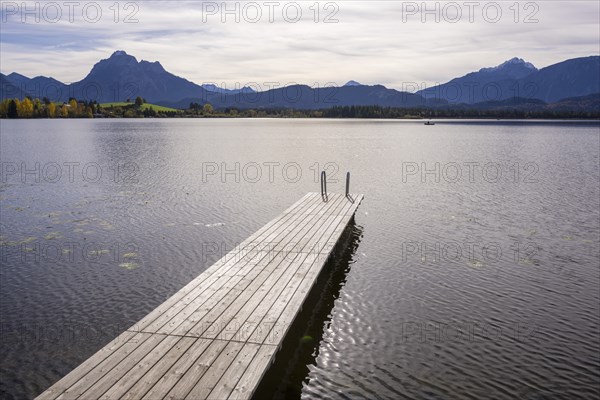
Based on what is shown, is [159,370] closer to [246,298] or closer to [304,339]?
[246,298]

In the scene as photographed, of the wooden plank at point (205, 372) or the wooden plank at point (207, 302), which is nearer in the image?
the wooden plank at point (205, 372)

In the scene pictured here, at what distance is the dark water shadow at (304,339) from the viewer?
10.9 metres

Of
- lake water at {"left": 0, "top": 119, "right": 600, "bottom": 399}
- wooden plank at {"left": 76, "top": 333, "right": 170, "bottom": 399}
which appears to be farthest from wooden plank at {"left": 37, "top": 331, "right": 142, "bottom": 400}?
lake water at {"left": 0, "top": 119, "right": 600, "bottom": 399}

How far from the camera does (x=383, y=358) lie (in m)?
12.1

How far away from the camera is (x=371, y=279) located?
18141 mm

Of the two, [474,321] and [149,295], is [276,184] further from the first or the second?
[474,321]

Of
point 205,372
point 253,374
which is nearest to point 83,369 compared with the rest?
point 205,372

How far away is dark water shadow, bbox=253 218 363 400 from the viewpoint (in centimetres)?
1088

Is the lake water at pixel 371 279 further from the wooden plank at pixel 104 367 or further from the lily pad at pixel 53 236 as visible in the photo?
the wooden plank at pixel 104 367

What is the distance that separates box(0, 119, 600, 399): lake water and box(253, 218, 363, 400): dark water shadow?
0.23 feet

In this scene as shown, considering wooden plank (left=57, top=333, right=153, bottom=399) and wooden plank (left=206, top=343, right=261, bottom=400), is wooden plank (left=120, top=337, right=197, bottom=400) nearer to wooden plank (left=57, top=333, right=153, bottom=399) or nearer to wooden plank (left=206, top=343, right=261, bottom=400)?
wooden plank (left=57, top=333, right=153, bottom=399)

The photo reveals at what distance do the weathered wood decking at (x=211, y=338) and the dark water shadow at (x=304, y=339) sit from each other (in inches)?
61.5

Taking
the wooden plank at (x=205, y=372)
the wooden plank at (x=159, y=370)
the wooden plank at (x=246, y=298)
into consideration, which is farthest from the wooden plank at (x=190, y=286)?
the wooden plank at (x=205, y=372)

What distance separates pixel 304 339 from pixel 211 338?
411 cm
